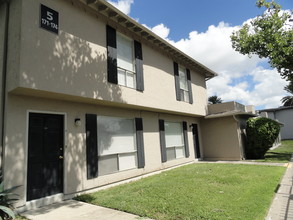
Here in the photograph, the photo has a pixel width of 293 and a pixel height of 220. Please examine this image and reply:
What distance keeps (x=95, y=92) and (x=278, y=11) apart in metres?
13.9

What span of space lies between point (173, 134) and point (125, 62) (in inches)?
216

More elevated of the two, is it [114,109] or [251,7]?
[251,7]

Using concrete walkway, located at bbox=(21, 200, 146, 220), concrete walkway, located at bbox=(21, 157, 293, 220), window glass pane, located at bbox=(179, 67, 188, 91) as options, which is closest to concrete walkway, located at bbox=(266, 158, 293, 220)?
concrete walkway, located at bbox=(21, 157, 293, 220)

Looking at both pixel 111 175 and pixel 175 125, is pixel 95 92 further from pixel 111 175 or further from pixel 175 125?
pixel 175 125

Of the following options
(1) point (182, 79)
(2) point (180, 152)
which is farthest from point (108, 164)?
(1) point (182, 79)

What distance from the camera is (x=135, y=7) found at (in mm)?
9844

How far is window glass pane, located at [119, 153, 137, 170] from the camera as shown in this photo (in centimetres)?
822

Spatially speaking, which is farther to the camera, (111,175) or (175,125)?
(175,125)

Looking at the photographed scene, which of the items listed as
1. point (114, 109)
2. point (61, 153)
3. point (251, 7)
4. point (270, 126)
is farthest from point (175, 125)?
point (251, 7)

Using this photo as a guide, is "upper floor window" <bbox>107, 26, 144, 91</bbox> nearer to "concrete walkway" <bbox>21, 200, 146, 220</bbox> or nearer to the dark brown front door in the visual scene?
the dark brown front door

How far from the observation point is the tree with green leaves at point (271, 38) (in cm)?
1307

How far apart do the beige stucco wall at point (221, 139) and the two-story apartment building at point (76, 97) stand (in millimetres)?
5279

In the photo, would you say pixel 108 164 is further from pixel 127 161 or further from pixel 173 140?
pixel 173 140

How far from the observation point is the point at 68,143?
6418mm
